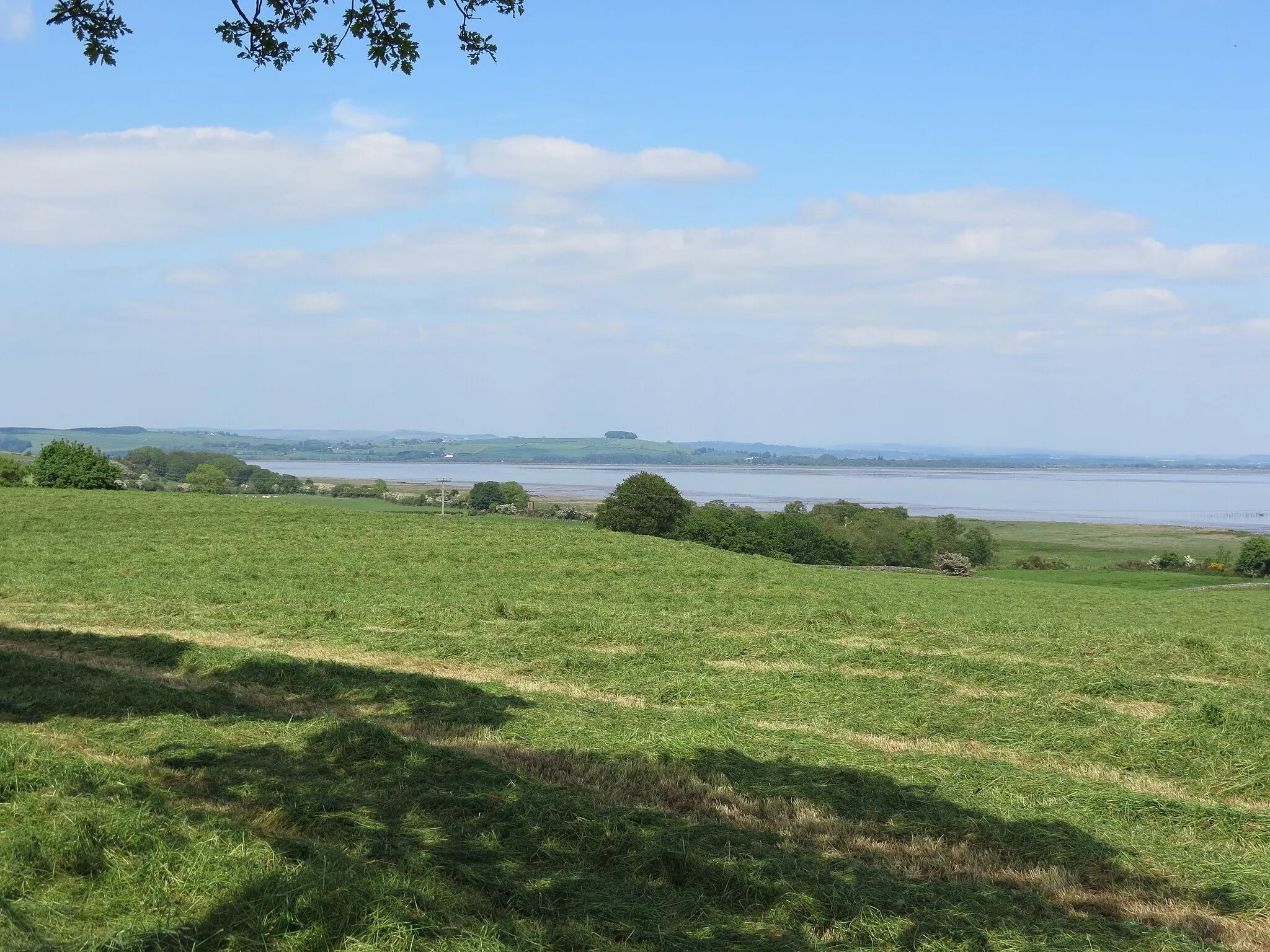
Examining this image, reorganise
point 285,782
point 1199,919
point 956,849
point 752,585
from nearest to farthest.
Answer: point 1199,919 < point 956,849 < point 285,782 < point 752,585

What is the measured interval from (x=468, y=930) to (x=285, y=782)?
131 inches

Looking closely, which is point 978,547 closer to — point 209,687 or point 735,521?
point 735,521

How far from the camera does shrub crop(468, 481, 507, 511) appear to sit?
308 feet

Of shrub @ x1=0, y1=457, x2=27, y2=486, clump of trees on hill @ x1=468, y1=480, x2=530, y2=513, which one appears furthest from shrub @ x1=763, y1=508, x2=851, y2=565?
shrub @ x1=0, y1=457, x2=27, y2=486

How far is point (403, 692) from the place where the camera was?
12672mm

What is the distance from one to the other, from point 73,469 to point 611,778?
5165 cm

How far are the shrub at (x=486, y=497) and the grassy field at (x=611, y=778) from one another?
235ft

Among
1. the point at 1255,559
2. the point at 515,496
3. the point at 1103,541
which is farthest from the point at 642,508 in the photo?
the point at 1103,541

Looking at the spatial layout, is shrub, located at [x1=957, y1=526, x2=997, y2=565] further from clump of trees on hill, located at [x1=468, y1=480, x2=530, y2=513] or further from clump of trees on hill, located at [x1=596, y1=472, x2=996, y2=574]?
clump of trees on hill, located at [x1=468, y1=480, x2=530, y2=513]

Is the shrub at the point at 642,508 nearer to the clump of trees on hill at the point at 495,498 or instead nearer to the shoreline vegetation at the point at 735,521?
the shoreline vegetation at the point at 735,521

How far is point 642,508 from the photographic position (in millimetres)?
68500

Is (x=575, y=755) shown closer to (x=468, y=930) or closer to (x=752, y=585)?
(x=468, y=930)

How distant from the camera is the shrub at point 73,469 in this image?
168 ft

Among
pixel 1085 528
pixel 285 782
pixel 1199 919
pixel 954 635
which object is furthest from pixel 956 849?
pixel 1085 528
